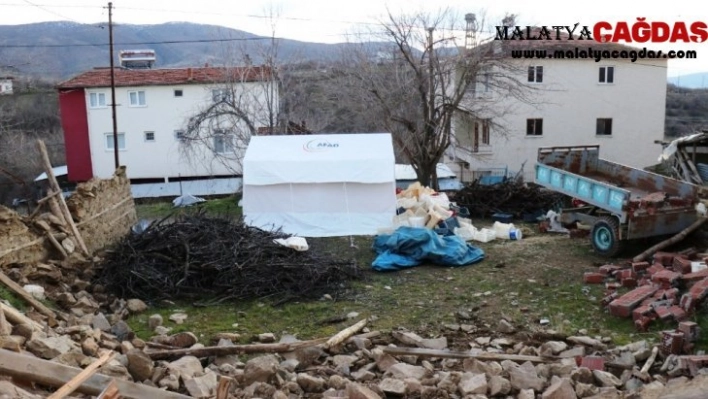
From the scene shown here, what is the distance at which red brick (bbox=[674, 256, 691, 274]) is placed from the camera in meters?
9.66

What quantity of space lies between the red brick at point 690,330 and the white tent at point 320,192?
8.92 m

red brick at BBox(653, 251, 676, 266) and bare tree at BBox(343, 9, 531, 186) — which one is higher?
bare tree at BBox(343, 9, 531, 186)

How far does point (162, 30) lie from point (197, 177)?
51701 mm

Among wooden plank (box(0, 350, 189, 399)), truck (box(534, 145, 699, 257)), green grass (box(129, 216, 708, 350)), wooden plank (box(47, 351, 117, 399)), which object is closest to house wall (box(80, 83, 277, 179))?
truck (box(534, 145, 699, 257))

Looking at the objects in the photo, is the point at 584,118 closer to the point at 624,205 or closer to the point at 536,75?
the point at 536,75

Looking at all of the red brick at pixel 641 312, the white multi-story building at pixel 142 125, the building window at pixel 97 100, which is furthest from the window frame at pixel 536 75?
the red brick at pixel 641 312

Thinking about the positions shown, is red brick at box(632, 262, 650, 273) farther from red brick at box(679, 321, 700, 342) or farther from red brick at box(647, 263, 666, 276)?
red brick at box(679, 321, 700, 342)

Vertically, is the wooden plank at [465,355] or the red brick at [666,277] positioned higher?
the red brick at [666,277]

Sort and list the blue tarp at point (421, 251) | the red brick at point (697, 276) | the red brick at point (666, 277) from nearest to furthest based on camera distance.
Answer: the red brick at point (697, 276)
the red brick at point (666, 277)
the blue tarp at point (421, 251)

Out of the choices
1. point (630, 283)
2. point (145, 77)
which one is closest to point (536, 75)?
point (145, 77)

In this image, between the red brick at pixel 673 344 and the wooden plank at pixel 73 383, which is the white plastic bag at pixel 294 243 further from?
the wooden plank at pixel 73 383

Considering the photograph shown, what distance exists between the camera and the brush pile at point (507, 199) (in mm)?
18078

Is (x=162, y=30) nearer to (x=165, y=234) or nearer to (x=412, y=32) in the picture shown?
(x=412, y=32)

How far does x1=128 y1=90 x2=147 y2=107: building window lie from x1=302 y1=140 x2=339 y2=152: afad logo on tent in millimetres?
23551
